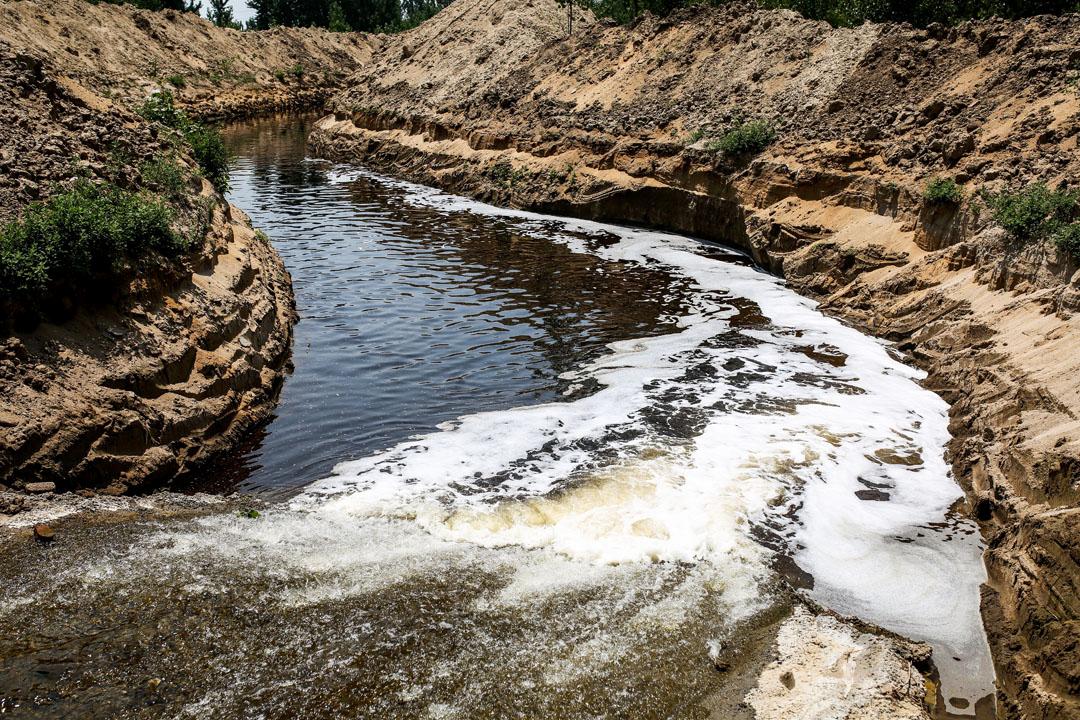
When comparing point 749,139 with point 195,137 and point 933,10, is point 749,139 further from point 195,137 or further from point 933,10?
point 195,137

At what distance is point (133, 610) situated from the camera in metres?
5.70

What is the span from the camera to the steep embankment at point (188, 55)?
40719mm

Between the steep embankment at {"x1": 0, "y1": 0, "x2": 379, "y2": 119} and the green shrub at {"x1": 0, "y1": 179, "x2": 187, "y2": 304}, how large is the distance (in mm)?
29386

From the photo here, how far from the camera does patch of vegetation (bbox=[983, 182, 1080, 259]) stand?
10.3m

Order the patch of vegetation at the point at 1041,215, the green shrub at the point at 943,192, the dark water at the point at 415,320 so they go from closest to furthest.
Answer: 1. the dark water at the point at 415,320
2. the patch of vegetation at the point at 1041,215
3. the green shrub at the point at 943,192

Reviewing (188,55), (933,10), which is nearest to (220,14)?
(188,55)

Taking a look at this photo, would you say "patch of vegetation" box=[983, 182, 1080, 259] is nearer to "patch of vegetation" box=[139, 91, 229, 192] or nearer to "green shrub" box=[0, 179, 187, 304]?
"green shrub" box=[0, 179, 187, 304]

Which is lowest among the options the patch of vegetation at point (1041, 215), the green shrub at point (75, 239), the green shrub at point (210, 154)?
the green shrub at point (75, 239)

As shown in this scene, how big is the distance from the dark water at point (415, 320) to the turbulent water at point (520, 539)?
0.25ft

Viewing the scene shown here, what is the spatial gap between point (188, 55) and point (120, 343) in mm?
49369

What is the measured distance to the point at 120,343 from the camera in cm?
816

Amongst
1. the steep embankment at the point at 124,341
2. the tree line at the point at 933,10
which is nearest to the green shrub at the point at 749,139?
the tree line at the point at 933,10

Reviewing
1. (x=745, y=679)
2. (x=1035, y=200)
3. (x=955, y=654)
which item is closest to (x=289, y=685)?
(x=745, y=679)

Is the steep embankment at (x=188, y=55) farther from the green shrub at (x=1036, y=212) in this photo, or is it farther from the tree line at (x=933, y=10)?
the green shrub at (x=1036, y=212)
